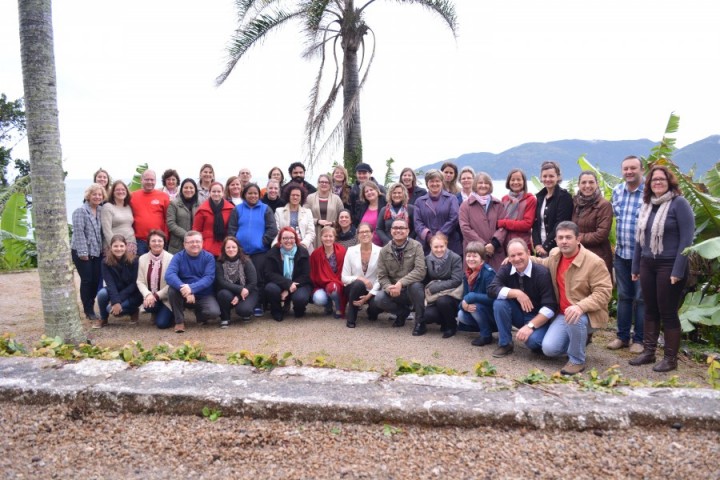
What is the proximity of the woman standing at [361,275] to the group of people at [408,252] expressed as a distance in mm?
18

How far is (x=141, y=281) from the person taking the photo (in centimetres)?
654

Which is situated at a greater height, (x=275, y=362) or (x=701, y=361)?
(x=275, y=362)

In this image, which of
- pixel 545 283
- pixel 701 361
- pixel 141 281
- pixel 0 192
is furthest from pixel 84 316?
pixel 0 192

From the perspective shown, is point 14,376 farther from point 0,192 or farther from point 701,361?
point 0,192

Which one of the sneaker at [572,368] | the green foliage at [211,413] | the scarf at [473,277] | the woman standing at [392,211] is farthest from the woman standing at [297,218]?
the green foliage at [211,413]

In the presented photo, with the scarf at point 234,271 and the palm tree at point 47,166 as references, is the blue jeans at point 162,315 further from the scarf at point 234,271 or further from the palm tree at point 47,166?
the palm tree at point 47,166

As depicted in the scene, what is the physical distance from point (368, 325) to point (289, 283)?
1.16m

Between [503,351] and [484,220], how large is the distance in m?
1.86

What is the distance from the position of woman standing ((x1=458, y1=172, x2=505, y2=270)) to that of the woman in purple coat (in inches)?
7.6

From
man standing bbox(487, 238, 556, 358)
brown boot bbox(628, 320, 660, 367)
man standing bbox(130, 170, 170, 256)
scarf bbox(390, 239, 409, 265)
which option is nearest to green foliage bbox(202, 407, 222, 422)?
→ man standing bbox(487, 238, 556, 358)

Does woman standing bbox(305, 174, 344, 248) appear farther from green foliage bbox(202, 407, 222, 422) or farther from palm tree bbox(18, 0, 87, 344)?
green foliage bbox(202, 407, 222, 422)

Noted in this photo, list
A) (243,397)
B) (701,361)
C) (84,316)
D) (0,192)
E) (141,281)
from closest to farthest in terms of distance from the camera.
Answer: (243,397)
(701,361)
(141,281)
(84,316)
(0,192)

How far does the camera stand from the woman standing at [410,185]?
7.62 metres

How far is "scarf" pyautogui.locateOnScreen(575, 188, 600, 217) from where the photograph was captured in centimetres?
581
